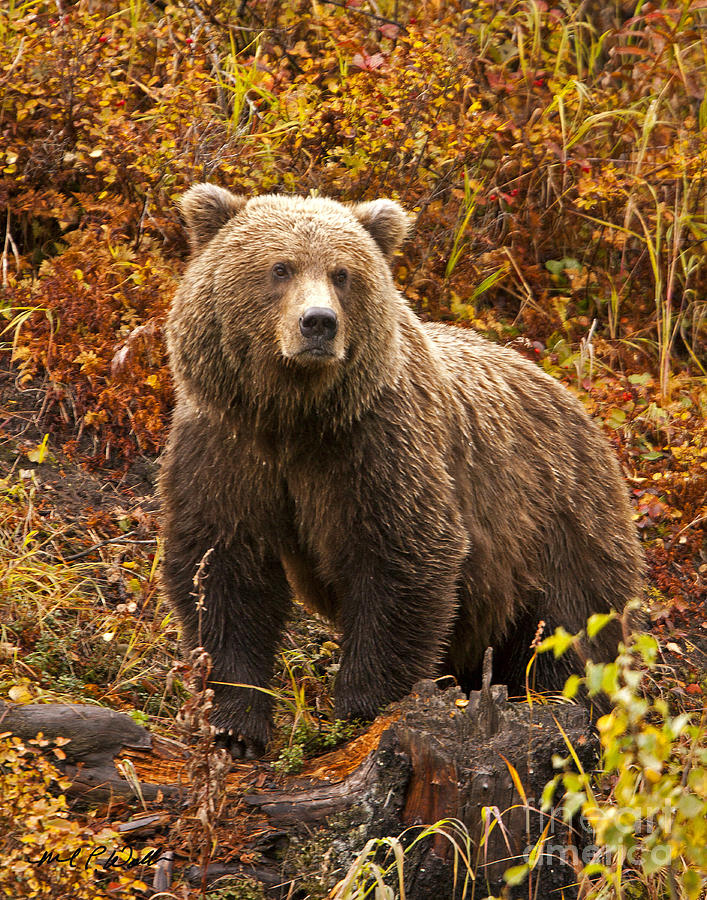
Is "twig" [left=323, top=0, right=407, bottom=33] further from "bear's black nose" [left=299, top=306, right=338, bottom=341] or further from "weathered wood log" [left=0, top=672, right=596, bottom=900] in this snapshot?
"weathered wood log" [left=0, top=672, right=596, bottom=900]

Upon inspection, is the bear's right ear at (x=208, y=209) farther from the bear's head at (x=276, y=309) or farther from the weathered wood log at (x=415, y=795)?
the weathered wood log at (x=415, y=795)

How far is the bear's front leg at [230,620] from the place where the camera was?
457 cm

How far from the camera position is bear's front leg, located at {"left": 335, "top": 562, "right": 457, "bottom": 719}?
4.54 m

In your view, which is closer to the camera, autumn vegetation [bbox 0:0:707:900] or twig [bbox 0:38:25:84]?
autumn vegetation [bbox 0:0:707:900]

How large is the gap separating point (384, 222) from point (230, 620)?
1.73 meters

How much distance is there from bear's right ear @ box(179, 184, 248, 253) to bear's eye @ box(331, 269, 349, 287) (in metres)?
0.55

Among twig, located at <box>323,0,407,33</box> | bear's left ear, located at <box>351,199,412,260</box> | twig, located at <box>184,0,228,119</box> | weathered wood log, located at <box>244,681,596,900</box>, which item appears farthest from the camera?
twig, located at <box>323,0,407,33</box>

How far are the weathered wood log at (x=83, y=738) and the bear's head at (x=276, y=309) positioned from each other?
50.4 inches

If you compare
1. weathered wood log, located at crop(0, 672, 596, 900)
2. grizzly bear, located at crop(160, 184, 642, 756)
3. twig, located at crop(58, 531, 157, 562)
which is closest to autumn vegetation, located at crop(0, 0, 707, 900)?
twig, located at crop(58, 531, 157, 562)

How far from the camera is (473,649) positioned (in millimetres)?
5352

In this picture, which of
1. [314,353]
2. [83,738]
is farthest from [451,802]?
[314,353]
